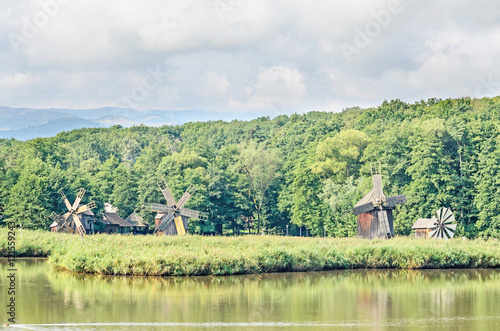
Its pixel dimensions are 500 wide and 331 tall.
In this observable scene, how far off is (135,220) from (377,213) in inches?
1135

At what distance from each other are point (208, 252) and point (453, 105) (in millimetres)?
44881

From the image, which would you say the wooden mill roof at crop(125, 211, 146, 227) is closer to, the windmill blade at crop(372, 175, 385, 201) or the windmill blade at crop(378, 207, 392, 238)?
the windmill blade at crop(372, 175, 385, 201)

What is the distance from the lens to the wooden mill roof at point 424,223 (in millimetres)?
47156

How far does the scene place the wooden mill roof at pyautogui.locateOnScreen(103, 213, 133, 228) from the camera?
60.7 metres

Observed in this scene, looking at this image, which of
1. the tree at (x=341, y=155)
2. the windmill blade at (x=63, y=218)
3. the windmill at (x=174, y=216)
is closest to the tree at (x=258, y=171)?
the tree at (x=341, y=155)

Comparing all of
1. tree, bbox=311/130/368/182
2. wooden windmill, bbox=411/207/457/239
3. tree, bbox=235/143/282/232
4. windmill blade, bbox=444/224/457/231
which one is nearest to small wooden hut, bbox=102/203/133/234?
tree, bbox=235/143/282/232

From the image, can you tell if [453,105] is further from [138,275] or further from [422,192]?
[138,275]

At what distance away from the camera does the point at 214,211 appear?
61.2 m

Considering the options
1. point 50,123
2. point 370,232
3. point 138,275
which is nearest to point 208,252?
point 138,275

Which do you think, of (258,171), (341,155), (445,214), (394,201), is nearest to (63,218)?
(258,171)

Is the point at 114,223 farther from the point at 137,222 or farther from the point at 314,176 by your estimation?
the point at 314,176

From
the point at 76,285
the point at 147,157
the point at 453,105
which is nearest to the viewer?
the point at 76,285

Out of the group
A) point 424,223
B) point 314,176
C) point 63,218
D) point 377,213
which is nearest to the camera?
point 377,213

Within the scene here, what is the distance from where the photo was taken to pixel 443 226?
46781 millimetres
